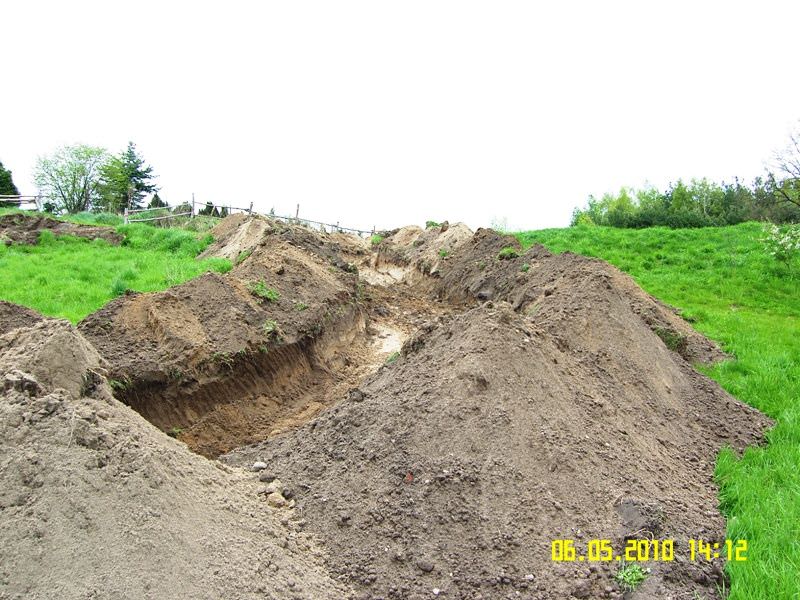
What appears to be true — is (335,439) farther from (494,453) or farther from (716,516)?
(716,516)

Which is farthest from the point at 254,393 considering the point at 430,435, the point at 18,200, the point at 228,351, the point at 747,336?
the point at 18,200

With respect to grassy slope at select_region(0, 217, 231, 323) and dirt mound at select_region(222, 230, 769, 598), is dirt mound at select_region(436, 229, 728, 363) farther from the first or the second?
grassy slope at select_region(0, 217, 231, 323)

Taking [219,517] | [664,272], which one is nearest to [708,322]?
[664,272]

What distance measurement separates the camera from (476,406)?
4.82 metres

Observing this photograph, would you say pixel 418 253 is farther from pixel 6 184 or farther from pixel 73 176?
pixel 73 176

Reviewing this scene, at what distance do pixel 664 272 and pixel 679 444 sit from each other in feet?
34.6

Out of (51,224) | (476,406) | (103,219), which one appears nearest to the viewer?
(476,406)

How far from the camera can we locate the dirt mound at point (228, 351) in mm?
6836

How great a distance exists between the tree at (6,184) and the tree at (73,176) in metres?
7.02

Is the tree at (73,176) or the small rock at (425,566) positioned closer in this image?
the small rock at (425,566)

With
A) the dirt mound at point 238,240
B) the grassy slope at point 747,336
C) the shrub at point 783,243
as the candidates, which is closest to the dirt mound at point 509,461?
the grassy slope at point 747,336

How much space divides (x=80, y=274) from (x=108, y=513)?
904cm

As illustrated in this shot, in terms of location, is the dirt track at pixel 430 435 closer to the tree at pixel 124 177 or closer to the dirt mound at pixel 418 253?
the dirt mound at pixel 418 253

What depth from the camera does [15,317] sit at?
7379mm
